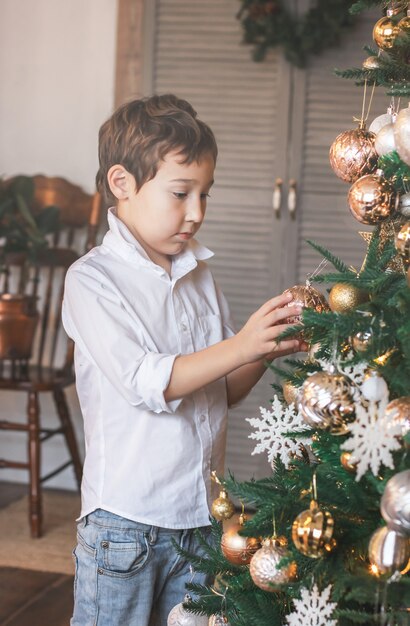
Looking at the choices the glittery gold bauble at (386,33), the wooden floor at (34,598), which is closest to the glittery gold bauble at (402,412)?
the glittery gold bauble at (386,33)

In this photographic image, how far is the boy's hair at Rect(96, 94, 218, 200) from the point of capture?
4.24 feet

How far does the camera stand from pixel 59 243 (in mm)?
3072

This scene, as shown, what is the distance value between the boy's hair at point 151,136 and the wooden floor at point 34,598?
1.25 meters

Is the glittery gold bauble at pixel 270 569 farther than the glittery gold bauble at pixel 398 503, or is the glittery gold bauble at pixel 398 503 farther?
the glittery gold bauble at pixel 270 569

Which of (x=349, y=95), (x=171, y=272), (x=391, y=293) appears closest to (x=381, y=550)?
(x=391, y=293)

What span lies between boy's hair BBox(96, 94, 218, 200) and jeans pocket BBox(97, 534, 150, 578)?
54 centimetres

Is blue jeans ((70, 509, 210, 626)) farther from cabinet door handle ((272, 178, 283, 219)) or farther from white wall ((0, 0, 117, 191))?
white wall ((0, 0, 117, 191))

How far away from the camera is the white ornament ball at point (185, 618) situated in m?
1.14

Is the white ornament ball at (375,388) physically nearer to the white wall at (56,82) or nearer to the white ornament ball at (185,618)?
the white ornament ball at (185,618)

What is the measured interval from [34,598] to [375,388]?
1650 mm

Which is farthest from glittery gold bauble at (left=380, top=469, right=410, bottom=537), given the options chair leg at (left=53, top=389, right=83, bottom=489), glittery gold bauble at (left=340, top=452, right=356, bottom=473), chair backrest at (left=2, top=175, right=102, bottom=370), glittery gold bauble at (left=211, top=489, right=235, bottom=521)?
chair leg at (left=53, top=389, right=83, bottom=489)

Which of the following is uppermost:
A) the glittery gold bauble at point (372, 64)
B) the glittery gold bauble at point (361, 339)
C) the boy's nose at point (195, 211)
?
the glittery gold bauble at point (372, 64)

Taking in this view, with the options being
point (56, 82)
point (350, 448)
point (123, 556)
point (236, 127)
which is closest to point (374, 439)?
point (350, 448)

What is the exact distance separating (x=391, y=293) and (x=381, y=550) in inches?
11.1
